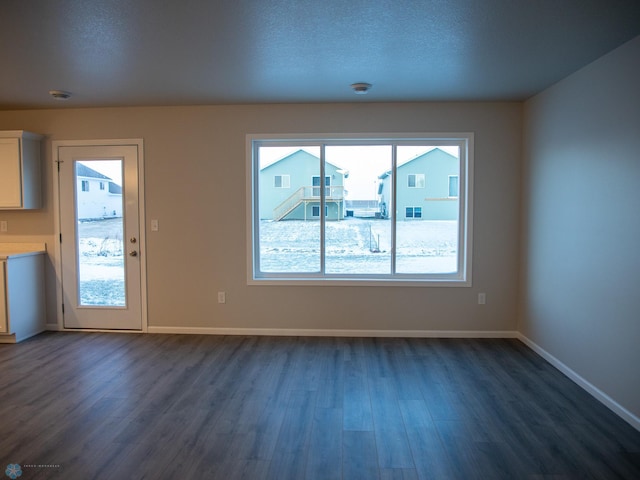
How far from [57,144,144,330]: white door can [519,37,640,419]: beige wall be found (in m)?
4.17

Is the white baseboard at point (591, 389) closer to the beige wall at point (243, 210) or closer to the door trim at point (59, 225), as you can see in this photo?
the beige wall at point (243, 210)

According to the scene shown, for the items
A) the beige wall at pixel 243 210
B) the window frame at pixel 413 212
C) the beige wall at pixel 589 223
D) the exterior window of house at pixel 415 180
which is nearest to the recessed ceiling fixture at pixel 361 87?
the beige wall at pixel 243 210

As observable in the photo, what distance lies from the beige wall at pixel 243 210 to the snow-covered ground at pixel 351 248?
252 mm

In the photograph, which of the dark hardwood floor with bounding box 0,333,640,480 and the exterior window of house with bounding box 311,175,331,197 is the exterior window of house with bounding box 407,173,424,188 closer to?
the exterior window of house with bounding box 311,175,331,197

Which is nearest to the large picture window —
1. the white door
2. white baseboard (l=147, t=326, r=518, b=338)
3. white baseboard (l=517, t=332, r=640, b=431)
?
white baseboard (l=147, t=326, r=518, b=338)

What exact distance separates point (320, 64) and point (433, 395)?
8.70 feet

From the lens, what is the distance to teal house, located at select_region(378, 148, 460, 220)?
4355 millimetres

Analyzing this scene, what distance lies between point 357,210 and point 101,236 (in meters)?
2.91

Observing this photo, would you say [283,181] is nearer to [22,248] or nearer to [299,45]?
[299,45]

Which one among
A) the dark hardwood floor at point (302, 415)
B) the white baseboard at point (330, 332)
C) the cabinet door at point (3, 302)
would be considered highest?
the cabinet door at point (3, 302)

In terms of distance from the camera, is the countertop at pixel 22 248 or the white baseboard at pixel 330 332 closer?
the white baseboard at pixel 330 332

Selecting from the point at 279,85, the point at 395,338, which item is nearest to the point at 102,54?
the point at 279,85

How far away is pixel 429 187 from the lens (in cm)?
437

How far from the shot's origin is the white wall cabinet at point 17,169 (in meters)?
4.22
